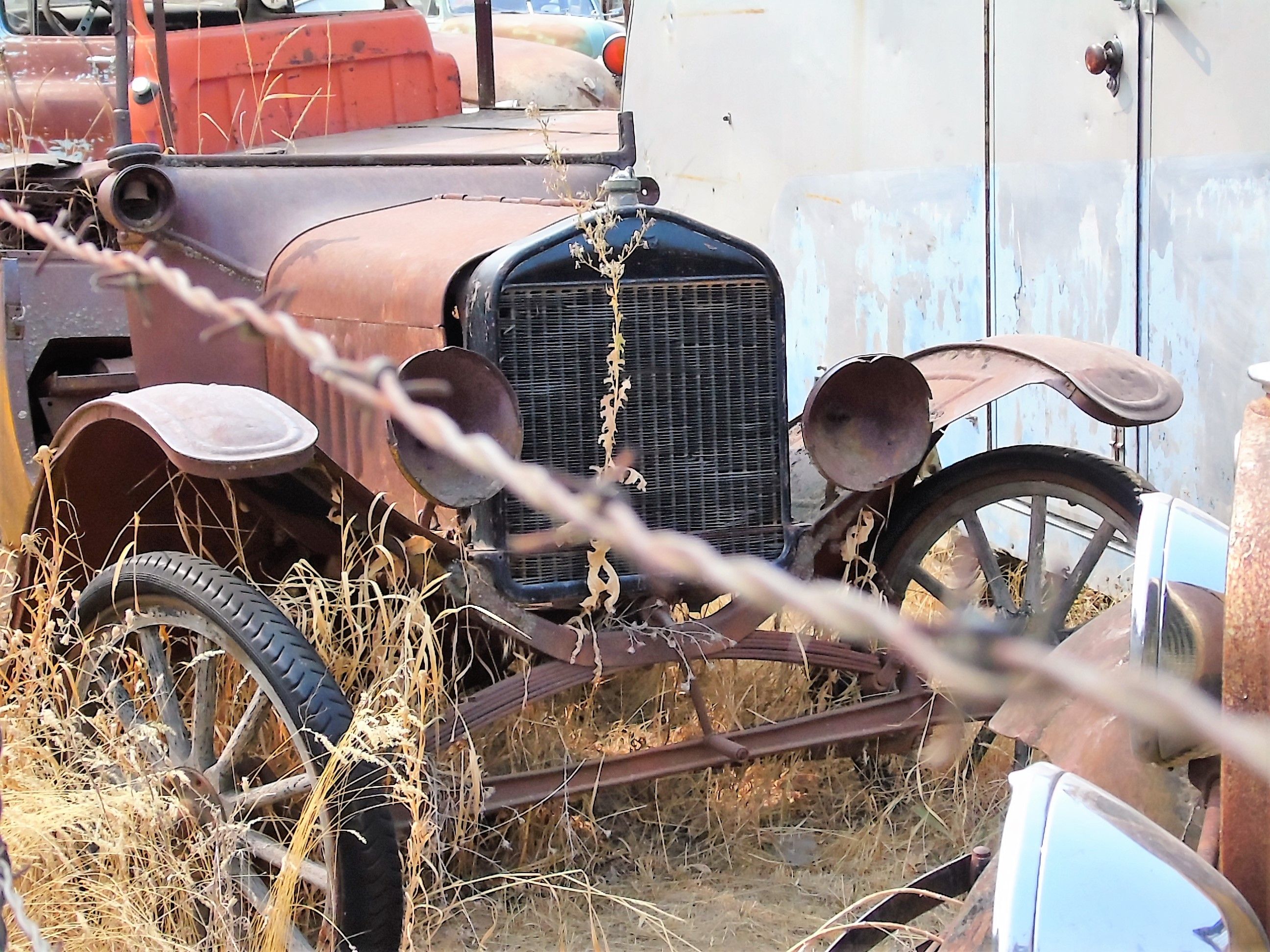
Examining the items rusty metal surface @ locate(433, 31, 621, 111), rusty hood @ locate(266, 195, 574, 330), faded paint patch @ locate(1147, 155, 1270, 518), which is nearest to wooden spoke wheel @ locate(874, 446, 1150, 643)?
faded paint patch @ locate(1147, 155, 1270, 518)

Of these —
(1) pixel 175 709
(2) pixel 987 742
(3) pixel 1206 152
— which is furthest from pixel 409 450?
(3) pixel 1206 152

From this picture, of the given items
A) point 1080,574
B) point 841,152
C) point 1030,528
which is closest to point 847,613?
point 1080,574

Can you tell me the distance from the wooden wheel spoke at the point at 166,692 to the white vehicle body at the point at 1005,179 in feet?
7.91

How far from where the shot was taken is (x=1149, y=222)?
3.45 metres

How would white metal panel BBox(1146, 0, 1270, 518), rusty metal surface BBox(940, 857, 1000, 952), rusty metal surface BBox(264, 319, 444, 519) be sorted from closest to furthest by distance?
rusty metal surface BBox(940, 857, 1000, 952) → rusty metal surface BBox(264, 319, 444, 519) → white metal panel BBox(1146, 0, 1270, 518)

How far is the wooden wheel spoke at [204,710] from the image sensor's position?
2.56 meters

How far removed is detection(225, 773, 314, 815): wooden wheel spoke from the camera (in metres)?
2.37

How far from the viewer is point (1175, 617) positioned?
1.50 m

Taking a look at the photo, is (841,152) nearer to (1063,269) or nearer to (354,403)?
(1063,269)

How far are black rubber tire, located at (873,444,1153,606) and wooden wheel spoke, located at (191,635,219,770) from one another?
5.01 ft

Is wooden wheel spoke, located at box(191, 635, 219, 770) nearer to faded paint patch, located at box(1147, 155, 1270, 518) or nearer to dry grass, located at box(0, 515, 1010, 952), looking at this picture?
dry grass, located at box(0, 515, 1010, 952)

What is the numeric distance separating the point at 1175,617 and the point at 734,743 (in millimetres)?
1431

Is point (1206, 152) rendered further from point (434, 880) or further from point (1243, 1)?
point (434, 880)

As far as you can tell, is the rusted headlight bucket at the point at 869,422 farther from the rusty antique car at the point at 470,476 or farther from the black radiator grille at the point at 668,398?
the black radiator grille at the point at 668,398
